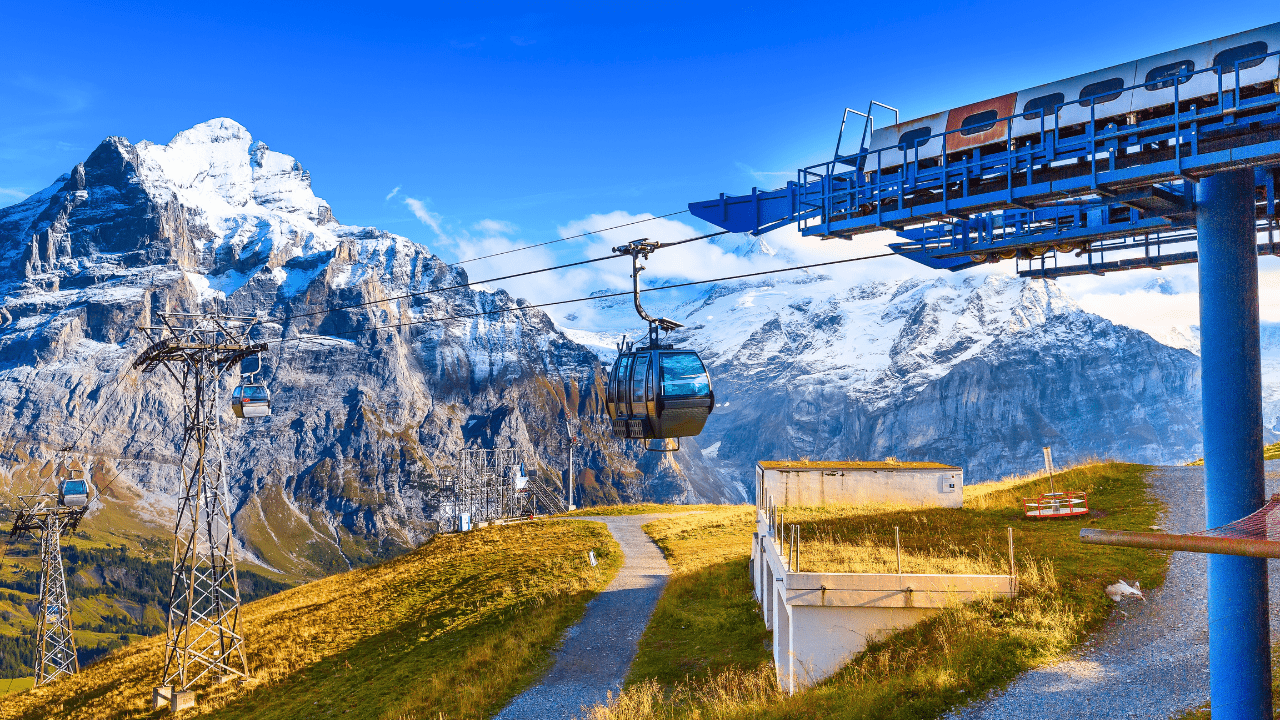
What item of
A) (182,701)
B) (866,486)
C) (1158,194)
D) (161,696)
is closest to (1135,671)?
(1158,194)

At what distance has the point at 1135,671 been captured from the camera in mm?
15312

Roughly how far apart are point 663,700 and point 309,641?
19091mm

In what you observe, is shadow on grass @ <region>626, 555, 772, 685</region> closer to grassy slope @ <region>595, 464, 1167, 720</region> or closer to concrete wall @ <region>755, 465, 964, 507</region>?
grassy slope @ <region>595, 464, 1167, 720</region>

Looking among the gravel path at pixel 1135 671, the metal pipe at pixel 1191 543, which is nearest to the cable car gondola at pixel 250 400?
the gravel path at pixel 1135 671

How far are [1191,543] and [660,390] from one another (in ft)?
44.1

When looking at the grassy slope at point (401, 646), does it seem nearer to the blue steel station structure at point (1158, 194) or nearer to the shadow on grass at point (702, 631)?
the shadow on grass at point (702, 631)

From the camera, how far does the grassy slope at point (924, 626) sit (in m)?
15.7

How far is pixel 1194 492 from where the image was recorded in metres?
28.7

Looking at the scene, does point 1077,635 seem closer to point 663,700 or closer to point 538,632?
point 663,700

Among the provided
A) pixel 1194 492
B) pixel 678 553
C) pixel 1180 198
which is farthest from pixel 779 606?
pixel 678 553

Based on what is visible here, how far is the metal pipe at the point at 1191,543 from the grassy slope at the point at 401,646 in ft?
56.7

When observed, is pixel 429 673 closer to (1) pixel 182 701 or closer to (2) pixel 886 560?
(1) pixel 182 701

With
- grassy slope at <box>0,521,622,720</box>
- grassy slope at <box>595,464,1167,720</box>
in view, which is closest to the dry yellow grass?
grassy slope at <box>595,464,1167,720</box>

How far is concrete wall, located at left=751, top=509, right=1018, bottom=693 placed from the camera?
17.9 m
